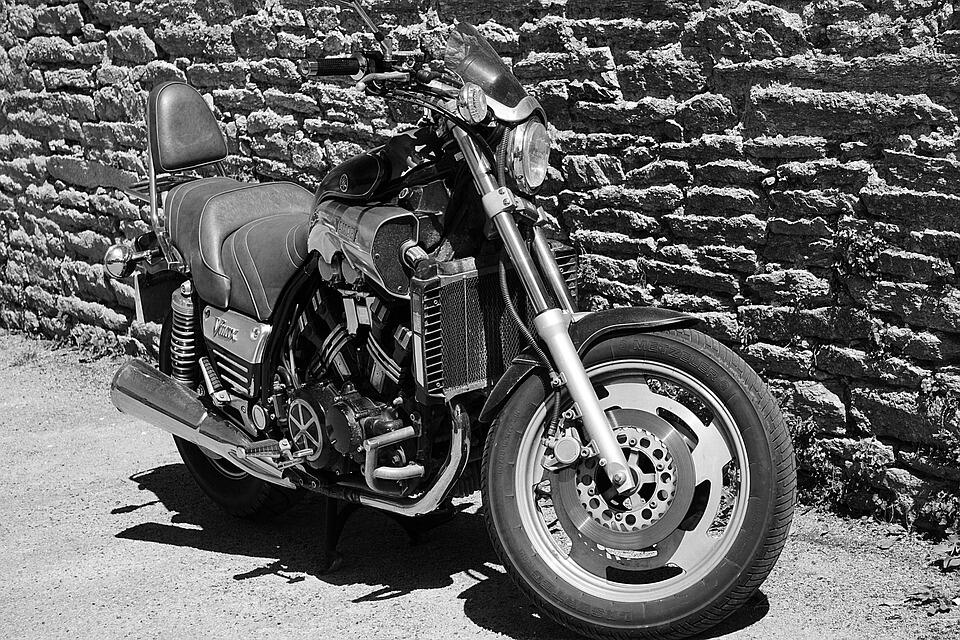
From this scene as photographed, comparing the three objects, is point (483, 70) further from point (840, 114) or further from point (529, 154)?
point (840, 114)

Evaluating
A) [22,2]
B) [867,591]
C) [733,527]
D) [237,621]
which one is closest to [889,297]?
[867,591]

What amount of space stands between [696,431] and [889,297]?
1.06 meters

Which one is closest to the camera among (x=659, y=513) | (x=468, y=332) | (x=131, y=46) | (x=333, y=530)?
(x=659, y=513)

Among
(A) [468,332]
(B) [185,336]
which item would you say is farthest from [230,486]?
(A) [468,332]

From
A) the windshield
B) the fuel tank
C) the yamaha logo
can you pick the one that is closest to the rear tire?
the yamaha logo

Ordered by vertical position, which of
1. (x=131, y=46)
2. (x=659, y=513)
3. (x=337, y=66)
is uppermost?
(x=337, y=66)

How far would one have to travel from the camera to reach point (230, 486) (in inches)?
177

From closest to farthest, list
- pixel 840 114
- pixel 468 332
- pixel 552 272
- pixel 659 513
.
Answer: pixel 659 513
pixel 552 272
pixel 468 332
pixel 840 114

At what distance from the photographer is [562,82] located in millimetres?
4406

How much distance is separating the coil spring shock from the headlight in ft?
5.08

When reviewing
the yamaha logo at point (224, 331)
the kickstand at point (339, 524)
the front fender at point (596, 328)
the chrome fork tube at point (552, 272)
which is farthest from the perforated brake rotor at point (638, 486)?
the yamaha logo at point (224, 331)

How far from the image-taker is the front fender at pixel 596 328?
3.24 m

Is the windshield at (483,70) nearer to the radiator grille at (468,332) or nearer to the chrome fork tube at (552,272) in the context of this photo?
the chrome fork tube at (552,272)

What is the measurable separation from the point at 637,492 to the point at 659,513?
80 mm
